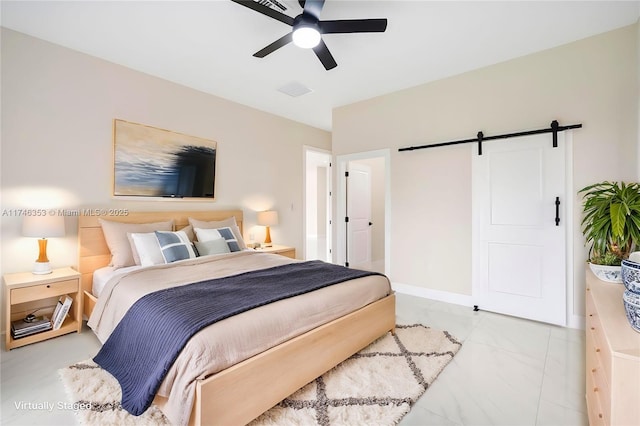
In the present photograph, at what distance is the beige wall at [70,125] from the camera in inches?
103

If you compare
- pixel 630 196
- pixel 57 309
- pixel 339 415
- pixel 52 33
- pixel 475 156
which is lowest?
pixel 339 415

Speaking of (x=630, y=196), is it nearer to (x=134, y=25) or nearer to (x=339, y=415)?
(x=339, y=415)

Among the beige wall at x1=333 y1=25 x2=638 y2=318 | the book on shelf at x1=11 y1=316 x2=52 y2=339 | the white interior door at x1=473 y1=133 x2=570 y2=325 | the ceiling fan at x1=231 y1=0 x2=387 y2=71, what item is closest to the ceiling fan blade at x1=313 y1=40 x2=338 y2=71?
the ceiling fan at x1=231 y1=0 x2=387 y2=71

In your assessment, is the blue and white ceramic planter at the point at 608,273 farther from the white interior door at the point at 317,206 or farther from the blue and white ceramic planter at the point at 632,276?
the white interior door at the point at 317,206

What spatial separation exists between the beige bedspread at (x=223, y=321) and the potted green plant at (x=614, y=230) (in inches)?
60.7

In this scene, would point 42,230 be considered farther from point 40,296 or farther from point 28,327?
point 28,327

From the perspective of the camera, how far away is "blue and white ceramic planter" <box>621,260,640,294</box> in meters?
1.18

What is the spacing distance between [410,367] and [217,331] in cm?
146

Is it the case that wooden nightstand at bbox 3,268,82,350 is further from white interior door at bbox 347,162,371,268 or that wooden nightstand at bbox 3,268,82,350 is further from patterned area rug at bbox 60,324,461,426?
white interior door at bbox 347,162,371,268

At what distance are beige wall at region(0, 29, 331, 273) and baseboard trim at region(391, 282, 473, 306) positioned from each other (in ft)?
8.88

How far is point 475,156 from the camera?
341 cm

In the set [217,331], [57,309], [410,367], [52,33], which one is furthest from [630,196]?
[52,33]

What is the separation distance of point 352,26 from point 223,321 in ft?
6.94

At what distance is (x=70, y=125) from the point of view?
291 cm
